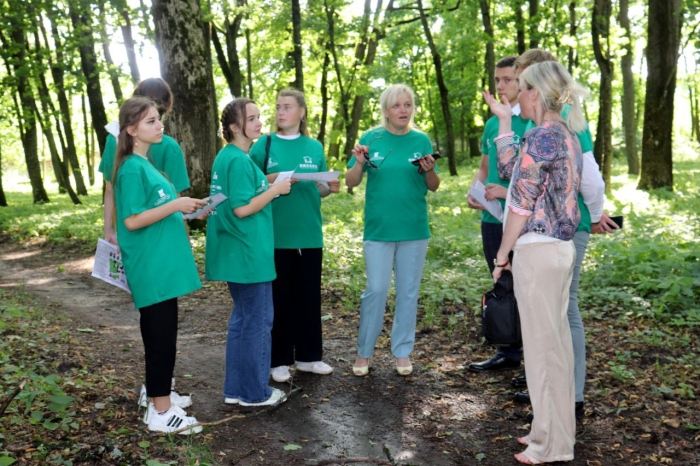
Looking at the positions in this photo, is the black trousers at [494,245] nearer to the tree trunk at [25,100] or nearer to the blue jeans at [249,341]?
the blue jeans at [249,341]

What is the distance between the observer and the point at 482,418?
14.5ft

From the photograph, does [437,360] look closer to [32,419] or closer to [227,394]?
[227,394]

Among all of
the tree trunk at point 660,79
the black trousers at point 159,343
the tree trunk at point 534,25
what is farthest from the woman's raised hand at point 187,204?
the tree trunk at point 534,25

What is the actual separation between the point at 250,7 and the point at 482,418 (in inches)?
597

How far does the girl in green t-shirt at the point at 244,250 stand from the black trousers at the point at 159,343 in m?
0.46

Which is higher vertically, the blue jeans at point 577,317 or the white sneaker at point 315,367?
the blue jeans at point 577,317

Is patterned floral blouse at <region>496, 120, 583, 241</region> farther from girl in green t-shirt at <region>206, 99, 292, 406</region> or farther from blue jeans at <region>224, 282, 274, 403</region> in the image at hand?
blue jeans at <region>224, 282, 274, 403</region>

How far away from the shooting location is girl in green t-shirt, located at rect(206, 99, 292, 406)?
4316 millimetres

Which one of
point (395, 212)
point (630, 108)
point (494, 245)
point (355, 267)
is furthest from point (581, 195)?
point (630, 108)

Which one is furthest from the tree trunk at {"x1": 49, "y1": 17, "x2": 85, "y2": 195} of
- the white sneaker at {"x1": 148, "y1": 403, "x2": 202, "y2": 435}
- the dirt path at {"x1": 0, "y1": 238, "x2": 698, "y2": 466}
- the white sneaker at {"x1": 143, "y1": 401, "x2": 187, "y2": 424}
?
the white sneaker at {"x1": 148, "y1": 403, "x2": 202, "y2": 435}

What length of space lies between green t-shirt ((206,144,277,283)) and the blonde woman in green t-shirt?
109 centimetres

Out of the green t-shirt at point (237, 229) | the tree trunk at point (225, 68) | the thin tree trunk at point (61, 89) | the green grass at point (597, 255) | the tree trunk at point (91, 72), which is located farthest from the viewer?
the tree trunk at point (225, 68)

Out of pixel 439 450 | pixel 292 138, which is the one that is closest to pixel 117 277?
pixel 292 138

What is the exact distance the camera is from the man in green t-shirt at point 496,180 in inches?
194
